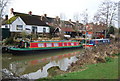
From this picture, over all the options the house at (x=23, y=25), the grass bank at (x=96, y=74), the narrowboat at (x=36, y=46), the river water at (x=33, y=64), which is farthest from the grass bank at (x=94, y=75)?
the house at (x=23, y=25)

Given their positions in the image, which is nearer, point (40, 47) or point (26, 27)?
point (40, 47)

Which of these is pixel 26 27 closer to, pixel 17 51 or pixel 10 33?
pixel 10 33

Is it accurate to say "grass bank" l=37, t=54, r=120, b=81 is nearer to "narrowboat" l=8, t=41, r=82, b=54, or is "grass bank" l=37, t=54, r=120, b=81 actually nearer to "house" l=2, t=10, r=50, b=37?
"narrowboat" l=8, t=41, r=82, b=54

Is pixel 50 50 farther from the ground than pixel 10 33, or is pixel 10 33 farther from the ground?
pixel 10 33

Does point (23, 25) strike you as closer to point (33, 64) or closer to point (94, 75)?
point (33, 64)

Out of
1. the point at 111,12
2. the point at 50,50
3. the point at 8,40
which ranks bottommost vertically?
the point at 50,50

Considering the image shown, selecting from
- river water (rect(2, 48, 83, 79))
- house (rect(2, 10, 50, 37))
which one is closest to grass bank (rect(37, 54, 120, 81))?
river water (rect(2, 48, 83, 79))

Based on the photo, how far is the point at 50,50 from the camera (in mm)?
20891

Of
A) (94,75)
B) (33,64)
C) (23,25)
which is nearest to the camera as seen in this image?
(94,75)

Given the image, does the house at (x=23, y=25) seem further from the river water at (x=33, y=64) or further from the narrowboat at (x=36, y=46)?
the river water at (x=33, y=64)

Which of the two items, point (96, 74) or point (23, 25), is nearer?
point (96, 74)

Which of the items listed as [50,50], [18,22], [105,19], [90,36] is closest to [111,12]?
[105,19]

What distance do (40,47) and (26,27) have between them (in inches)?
481

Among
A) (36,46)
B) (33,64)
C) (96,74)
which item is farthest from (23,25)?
(96,74)
